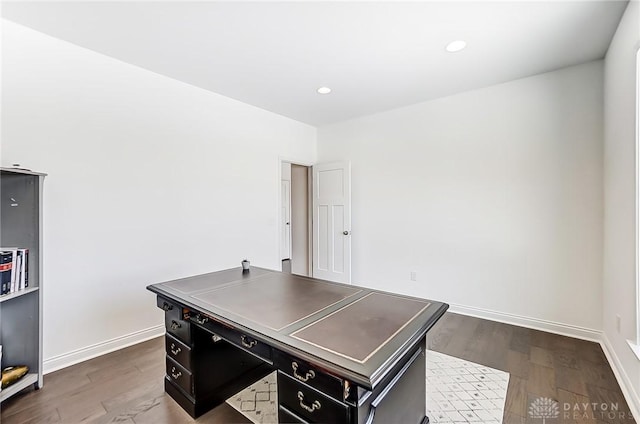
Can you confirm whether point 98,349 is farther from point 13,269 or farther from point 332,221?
point 332,221

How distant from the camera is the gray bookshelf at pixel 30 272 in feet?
6.73

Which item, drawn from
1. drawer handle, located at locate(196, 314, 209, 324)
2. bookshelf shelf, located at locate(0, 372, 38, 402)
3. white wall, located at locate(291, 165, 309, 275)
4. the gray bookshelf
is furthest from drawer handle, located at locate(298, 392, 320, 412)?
white wall, located at locate(291, 165, 309, 275)

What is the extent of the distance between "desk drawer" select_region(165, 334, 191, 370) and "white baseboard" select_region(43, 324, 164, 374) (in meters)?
1.16

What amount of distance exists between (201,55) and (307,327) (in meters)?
2.60

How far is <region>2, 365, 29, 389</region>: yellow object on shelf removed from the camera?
191 cm

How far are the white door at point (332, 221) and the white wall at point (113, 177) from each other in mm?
1521

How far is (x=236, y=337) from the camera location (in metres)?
1.46

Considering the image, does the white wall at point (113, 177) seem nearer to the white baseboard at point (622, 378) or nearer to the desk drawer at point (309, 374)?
the desk drawer at point (309, 374)

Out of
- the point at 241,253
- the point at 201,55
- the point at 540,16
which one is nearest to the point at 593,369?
the point at 540,16

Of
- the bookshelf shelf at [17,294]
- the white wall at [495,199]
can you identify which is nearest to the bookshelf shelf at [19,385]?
the bookshelf shelf at [17,294]

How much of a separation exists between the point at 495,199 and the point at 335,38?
2492 mm

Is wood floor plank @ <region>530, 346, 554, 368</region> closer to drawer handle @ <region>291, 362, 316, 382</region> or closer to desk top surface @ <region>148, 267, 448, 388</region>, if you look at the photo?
desk top surface @ <region>148, 267, 448, 388</region>

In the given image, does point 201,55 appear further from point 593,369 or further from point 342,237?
point 593,369

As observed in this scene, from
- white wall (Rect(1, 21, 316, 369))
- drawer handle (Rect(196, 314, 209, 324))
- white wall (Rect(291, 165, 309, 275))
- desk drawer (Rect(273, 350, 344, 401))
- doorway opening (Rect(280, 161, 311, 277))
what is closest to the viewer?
desk drawer (Rect(273, 350, 344, 401))
